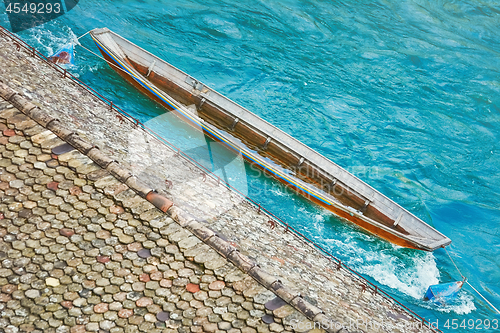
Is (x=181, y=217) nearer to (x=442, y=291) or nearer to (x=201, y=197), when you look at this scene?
(x=201, y=197)

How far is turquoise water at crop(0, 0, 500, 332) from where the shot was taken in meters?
24.0

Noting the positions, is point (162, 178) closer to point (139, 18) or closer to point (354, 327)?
point (354, 327)

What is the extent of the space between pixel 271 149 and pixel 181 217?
1214 cm

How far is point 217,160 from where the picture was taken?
25.7 metres

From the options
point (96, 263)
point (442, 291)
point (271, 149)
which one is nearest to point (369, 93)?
point (271, 149)

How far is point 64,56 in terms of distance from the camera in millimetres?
28531

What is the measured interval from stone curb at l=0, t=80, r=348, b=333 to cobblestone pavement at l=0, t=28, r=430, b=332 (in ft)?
7.58

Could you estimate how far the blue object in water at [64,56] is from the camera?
93.0ft

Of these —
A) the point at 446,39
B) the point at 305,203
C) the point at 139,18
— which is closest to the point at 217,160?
the point at 305,203

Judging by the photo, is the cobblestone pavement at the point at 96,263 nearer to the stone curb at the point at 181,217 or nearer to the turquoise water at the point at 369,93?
the stone curb at the point at 181,217

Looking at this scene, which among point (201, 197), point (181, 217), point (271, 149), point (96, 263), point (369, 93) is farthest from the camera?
point (369, 93)

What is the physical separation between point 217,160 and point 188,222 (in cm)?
1111

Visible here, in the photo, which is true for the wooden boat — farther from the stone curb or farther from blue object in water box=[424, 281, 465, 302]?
the stone curb

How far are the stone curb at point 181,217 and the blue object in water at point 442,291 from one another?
34.4 ft
